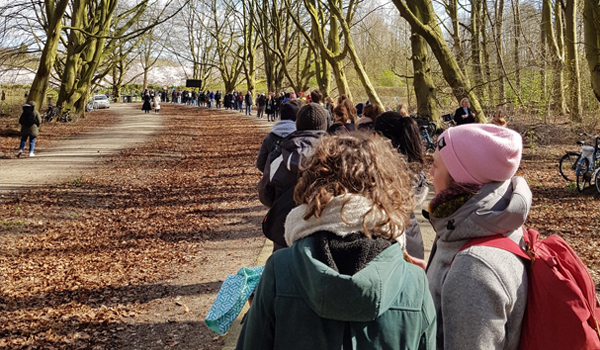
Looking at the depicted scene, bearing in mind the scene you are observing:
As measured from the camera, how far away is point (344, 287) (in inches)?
62.7

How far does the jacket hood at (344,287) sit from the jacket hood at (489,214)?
0.48 metres

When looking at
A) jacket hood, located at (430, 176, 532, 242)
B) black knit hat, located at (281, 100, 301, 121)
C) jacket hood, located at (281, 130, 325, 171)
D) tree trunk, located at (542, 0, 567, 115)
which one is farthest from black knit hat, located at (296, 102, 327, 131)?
tree trunk, located at (542, 0, 567, 115)

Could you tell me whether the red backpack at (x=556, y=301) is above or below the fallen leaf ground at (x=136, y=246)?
above

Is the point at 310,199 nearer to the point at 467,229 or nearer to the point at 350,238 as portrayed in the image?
the point at 350,238

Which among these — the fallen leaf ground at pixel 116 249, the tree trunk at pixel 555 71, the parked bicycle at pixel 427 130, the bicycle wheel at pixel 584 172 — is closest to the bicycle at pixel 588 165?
the bicycle wheel at pixel 584 172

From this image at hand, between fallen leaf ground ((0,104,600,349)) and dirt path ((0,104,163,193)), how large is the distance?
3.31ft

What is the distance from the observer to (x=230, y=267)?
23.1 feet

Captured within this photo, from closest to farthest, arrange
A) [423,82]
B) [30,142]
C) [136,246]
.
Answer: [136,246]
[423,82]
[30,142]

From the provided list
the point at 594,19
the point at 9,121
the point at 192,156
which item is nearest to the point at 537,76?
the point at 594,19

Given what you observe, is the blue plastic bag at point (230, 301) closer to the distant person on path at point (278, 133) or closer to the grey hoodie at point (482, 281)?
the grey hoodie at point (482, 281)

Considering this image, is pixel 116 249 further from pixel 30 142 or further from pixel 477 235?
pixel 30 142

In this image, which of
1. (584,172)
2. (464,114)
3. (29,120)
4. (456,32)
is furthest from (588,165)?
(29,120)

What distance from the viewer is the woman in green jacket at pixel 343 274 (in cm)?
163

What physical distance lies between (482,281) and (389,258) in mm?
406
